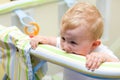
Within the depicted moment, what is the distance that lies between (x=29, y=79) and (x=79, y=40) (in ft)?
0.64

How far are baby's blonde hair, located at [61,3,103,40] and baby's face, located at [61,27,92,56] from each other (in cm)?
1

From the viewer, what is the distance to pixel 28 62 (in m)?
0.99

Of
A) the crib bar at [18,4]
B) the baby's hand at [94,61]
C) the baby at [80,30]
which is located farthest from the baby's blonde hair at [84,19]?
the crib bar at [18,4]

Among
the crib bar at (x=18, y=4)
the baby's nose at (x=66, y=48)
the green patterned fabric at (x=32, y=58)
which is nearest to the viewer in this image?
the green patterned fabric at (x=32, y=58)

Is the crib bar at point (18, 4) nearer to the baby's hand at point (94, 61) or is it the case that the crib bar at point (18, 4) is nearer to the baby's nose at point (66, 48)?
the baby's nose at point (66, 48)

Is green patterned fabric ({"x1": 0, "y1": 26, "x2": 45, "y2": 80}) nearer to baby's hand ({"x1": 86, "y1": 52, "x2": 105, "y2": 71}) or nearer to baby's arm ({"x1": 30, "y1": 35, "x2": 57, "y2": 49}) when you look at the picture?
baby's arm ({"x1": 30, "y1": 35, "x2": 57, "y2": 49})

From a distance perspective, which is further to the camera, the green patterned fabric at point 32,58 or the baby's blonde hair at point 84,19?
the baby's blonde hair at point 84,19

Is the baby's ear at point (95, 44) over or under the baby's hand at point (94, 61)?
under

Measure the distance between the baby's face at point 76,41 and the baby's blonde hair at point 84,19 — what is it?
0.05 ft

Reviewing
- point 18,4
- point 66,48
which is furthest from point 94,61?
point 18,4

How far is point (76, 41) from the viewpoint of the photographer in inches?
38.2

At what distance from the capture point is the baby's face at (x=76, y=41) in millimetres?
952

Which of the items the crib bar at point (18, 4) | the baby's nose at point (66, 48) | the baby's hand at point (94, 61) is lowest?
the crib bar at point (18, 4)

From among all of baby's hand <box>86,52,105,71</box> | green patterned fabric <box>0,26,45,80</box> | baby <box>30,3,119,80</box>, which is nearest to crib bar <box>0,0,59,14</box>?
green patterned fabric <box>0,26,45,80</box>
